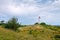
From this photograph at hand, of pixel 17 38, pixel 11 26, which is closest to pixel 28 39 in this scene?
pixel 17 38

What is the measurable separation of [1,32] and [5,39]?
409 centimetres

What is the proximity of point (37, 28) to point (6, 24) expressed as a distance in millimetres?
8401

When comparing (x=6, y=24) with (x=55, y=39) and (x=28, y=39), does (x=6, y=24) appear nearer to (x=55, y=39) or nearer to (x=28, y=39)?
(x=55, y=39)

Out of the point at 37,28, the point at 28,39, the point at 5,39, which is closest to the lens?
the point at 5,39

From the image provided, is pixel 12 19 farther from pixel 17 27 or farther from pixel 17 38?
pixel 17 38

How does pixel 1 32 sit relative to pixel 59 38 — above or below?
above

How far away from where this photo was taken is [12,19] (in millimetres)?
50438

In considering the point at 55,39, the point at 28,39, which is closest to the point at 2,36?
the point at 28,39

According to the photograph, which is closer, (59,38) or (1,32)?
(1,32)

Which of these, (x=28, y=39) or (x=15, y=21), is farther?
(x=15, y=21)

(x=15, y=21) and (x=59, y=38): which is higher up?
(x=15, y=21)

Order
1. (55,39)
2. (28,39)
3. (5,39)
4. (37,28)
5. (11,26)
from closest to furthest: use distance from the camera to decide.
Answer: (5,39)
(28,39)
(55,39)
(11,26)
(37,28)

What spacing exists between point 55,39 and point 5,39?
16.2 m

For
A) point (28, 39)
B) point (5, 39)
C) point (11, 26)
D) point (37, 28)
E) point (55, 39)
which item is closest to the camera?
point (5, 39)
